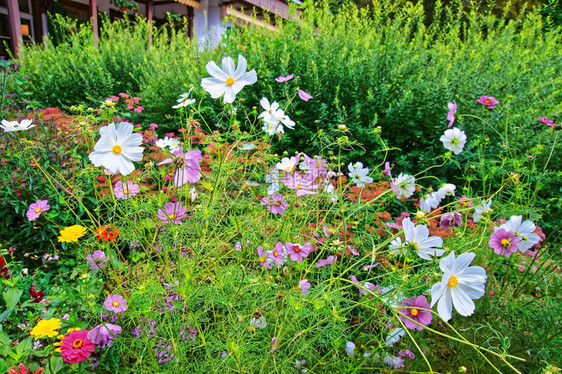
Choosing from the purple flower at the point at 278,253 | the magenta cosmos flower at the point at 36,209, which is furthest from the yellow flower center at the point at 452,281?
the magenta cosmos flower at the point at 36,209

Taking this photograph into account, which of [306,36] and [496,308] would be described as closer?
[496,308]

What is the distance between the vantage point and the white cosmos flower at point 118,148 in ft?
2.79

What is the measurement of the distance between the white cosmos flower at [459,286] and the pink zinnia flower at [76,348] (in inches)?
35.9

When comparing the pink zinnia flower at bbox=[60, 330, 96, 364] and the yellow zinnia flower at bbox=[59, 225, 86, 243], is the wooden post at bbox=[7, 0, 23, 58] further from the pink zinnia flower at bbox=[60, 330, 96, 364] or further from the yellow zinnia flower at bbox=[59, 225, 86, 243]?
the pink zinnia flower at bbox=[60, 330, 96, 364]

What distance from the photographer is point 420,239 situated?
2.88 ft

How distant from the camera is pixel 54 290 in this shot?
1306 mm

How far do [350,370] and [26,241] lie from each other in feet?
5.86

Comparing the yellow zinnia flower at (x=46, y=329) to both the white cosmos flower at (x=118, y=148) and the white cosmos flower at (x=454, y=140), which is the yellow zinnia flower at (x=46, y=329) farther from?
the white cosmos flower at (x=454, y=140)

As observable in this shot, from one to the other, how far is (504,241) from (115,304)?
3.95 feet

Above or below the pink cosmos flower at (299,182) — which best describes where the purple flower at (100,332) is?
below

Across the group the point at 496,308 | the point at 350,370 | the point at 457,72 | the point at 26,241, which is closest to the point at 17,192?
the point at 26,241

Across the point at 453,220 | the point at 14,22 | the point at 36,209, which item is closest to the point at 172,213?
the point at 36,209

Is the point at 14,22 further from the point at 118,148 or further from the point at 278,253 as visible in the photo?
the point at 278,253

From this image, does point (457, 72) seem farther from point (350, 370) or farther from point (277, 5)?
point (277, 5)
